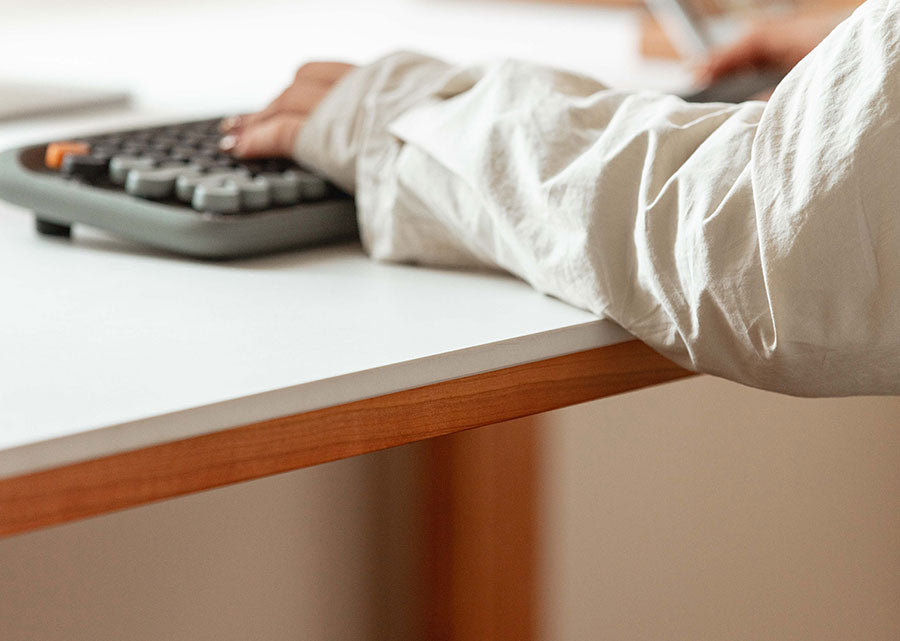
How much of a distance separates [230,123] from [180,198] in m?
0.17

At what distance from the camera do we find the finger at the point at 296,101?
2.28 feet

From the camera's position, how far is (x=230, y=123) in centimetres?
76

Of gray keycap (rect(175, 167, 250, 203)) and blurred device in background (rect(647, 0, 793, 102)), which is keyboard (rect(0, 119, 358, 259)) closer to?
gray keycap (rect(175, 167, 250, 203))

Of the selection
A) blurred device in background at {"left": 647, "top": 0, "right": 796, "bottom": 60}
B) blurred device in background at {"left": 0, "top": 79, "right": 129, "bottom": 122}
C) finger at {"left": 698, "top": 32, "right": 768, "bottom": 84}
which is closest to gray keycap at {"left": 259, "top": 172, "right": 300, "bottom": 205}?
blurred device in background at {"left": 0, "top": 79, "right": 129, "bottom": 122}

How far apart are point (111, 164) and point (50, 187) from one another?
0.12 feet

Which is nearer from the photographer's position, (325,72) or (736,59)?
(325,72)

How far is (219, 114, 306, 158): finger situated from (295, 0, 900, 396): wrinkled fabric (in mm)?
83

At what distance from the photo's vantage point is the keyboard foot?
635 millimetres

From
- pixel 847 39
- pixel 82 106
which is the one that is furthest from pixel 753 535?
pixel 82 106

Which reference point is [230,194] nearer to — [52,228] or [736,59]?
[52,228]

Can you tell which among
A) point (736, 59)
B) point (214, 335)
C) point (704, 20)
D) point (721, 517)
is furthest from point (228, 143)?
point (704, 20)

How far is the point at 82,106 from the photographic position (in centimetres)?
109

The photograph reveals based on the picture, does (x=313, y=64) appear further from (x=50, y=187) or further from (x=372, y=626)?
(x=372, y=626)

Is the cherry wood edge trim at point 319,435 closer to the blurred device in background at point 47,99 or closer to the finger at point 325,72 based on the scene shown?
the finger at point 325,72
